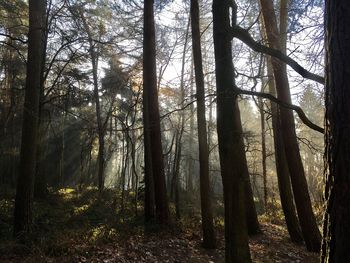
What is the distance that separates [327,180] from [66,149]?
2870 cm

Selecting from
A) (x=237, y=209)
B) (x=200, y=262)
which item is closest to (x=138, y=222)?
(x=200, y=262)

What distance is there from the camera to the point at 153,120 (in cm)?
1121

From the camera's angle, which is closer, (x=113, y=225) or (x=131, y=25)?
(x=113, y=225)

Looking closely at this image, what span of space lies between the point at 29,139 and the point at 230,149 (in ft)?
20.2

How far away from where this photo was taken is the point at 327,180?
94.9 inches

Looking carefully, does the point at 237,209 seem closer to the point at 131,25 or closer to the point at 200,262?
the point at 200,262

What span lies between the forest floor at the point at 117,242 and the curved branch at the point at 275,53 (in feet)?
17.1

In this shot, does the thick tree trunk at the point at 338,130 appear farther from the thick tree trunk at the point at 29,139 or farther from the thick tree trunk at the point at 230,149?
the thick tree trunk at the point at 29,139

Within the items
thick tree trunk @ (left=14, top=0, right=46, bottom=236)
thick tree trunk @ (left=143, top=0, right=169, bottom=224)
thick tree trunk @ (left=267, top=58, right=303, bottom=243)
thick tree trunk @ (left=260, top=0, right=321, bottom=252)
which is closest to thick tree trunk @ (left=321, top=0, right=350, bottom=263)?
thick tree trunk @ (left=260, top=0, right=321, bottom=252)

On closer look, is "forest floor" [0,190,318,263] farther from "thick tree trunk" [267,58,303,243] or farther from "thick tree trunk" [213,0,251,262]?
"thick tree trunk" [213,0,251,262]

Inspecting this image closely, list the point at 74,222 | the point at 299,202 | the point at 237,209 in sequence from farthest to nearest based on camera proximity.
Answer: the point at 74,222 < the point at 299,202 < the point at 237,209

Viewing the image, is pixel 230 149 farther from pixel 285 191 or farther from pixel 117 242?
pixel 285 191

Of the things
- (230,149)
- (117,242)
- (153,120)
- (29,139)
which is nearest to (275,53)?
(230,149)

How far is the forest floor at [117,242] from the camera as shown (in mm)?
7633
